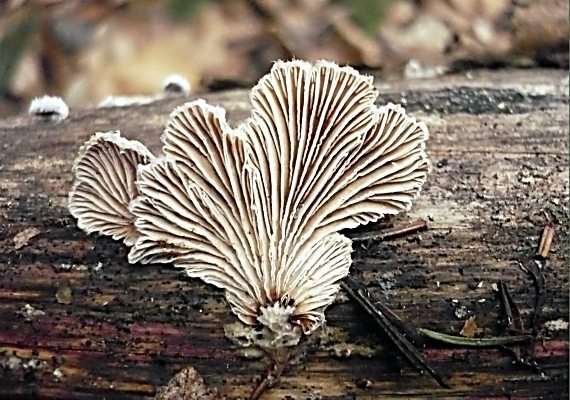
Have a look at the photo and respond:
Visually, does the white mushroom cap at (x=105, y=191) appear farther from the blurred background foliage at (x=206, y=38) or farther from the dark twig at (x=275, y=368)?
the blurred background foliage at (x=206, y=38)

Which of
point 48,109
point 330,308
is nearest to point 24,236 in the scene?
point 48,109

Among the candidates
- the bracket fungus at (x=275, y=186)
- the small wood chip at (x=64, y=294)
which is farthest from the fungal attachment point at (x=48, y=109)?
the small wood chip at (x=64, y=294)

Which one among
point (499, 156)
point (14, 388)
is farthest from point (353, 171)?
point (14, 388)

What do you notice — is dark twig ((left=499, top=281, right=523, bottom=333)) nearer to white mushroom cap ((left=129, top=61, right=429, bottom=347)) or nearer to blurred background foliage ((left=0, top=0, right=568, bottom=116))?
white mushroom cap ((left=129, top=61, right=429, bottom=347))

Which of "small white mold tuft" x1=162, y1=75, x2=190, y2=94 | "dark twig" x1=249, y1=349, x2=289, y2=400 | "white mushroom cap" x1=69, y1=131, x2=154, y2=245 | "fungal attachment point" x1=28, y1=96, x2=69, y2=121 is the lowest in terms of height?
"dark twig" x1=249, y1=349, x2=289, y2=400

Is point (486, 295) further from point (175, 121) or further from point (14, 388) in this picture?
point (14, 388)

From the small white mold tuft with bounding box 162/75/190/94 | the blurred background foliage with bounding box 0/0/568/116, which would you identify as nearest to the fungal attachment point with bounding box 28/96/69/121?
the small white mold tuft with bounding box 162/75/190/94

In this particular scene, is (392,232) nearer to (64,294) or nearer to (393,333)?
(393,333)
